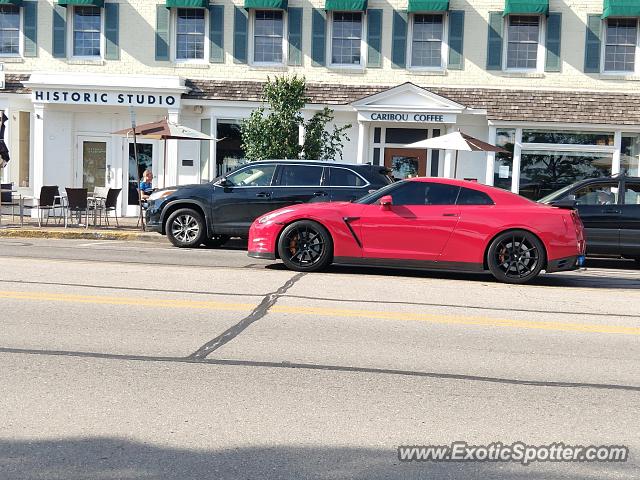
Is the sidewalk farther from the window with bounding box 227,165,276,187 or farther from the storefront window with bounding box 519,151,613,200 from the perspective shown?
the storefront window with bounding box 519,151,613,200

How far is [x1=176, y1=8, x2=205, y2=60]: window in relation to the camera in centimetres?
2408

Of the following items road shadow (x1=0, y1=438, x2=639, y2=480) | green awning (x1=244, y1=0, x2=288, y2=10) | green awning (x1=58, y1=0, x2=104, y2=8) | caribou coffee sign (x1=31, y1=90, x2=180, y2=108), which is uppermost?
green awning (x1=244, y1=0, x2=288, y2=10)

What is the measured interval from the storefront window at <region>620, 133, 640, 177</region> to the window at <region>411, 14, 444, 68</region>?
543 cm

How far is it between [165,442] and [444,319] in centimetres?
438

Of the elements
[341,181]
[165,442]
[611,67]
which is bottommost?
[165,442]

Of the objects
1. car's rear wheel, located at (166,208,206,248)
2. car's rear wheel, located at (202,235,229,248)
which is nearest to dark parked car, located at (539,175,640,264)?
car's rear wheel, located at (202,235,229,248)

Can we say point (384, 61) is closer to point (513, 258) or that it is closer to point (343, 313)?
point (513, 258)

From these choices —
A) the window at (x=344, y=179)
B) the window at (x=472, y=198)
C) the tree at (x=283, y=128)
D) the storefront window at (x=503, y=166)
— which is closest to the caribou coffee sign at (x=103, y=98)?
the tree at (x=283, y=128)

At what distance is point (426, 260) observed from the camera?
11.8 m

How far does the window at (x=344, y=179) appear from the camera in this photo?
15688 millimetres

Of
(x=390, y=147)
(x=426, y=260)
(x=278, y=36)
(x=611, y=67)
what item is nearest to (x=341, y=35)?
(x=278, y=36)

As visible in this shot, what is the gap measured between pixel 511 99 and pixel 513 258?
12.3 meters

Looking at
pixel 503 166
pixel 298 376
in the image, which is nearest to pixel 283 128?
pixel 503 166

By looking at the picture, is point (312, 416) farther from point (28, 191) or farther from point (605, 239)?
point (28, 191)
